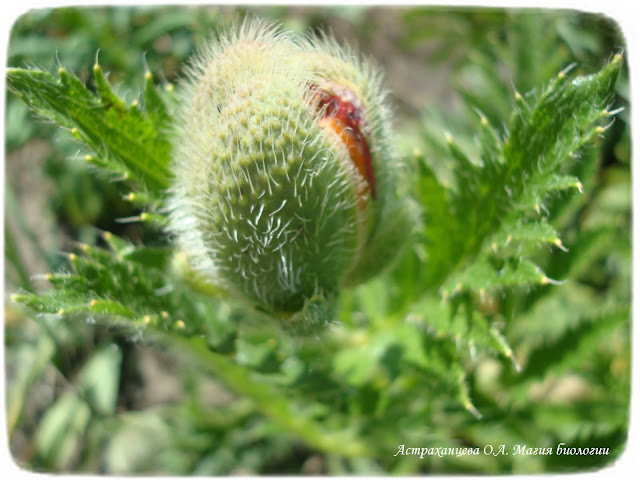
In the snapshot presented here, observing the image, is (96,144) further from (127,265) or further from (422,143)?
(422,143)

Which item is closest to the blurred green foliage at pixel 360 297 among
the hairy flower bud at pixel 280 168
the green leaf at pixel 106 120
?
the green leaf at pixel 106 120

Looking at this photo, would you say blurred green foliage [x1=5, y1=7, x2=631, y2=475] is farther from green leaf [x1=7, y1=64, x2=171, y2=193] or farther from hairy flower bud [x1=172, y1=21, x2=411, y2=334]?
hairy flower bud [x1=172, y1=21, x2=411, y2=334]

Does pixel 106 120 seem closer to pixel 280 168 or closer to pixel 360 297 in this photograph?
pixel 280 168

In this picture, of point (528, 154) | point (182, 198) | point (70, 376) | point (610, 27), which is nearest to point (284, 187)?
point (182, 198)

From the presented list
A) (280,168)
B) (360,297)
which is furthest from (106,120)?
(360,297)

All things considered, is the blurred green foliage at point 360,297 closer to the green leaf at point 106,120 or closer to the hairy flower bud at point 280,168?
the green leaf at point 106,120
